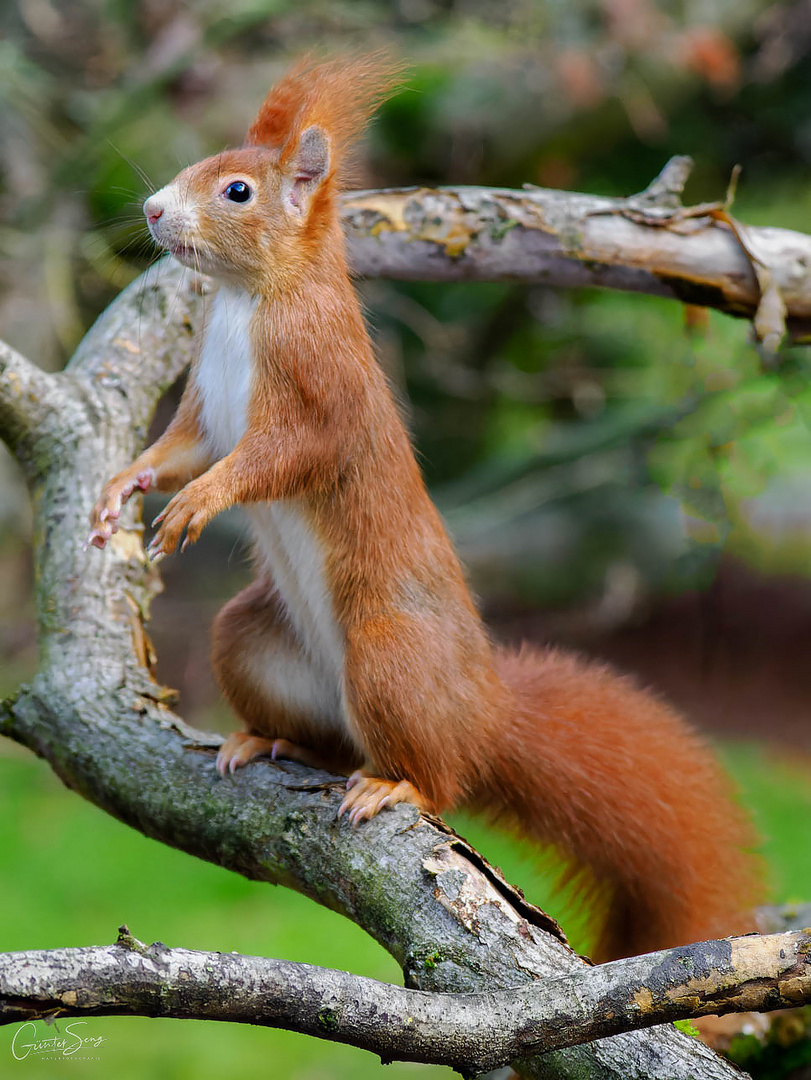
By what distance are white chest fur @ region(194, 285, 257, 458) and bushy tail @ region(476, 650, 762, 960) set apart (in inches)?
28.6

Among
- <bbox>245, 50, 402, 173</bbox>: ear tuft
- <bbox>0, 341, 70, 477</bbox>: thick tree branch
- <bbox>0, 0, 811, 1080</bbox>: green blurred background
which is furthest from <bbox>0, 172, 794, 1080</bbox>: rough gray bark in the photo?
<bbox>0, 0, 811, 1080</bbox>: green blurred background

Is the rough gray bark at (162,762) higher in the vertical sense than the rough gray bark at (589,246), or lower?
lower

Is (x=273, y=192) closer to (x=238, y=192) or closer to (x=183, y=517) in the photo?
(x=238, y=192)

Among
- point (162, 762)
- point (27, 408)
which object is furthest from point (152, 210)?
point (162, 762)

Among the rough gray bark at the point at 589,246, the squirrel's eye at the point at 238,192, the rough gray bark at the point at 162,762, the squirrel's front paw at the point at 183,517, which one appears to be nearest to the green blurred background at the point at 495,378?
the rough gray bark at the point at 589,246

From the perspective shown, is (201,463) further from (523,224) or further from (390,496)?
(523,224)

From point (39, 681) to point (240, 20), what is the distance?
127 inches

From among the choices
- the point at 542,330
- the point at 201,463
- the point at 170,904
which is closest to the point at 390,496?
the point at 201,463

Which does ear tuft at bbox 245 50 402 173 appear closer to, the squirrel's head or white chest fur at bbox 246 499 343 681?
the squirrel's head

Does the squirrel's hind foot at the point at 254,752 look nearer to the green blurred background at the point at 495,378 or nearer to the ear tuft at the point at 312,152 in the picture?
the ear tuft at the point at 312,152

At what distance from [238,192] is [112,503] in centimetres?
58

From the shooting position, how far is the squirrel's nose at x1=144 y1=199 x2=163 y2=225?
181cm

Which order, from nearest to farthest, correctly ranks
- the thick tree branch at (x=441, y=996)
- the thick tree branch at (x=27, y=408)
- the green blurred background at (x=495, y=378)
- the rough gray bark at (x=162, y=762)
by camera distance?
the thick tree branch at (x=441, y=996), the rough gray bark at (x=162, y=762), the thick tree branch at (x=27, y=408), the green blurred background at (x=495, y=378)

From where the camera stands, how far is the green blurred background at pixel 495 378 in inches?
143
